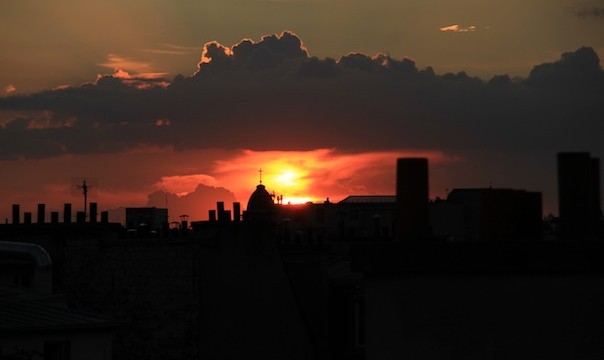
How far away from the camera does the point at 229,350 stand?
4344 cm

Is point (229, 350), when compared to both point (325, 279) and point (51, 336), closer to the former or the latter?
point (325, 279)

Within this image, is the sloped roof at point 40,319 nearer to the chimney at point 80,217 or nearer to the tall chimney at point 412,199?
the chimney at point 80,217

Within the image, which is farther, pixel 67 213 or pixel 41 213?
pixel 41 213

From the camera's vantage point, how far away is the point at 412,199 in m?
9.41

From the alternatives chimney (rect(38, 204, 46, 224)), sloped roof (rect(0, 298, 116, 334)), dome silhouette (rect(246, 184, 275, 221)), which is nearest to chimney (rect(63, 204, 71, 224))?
chimney (rect(38, 204, 46, 224))

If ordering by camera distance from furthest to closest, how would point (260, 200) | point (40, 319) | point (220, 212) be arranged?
point (260, 200) < point (220, 212) < point (40, 319)

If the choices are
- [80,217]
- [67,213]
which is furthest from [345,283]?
[67,213]

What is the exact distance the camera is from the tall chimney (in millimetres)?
9320

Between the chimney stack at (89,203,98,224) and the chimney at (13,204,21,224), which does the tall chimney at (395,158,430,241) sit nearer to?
the chimney stack at (89,203,98,224)

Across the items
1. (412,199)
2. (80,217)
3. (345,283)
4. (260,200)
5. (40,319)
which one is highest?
(260,200)

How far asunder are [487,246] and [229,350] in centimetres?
3521

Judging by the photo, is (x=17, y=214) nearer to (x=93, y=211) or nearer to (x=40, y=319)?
(x=93, y=211)

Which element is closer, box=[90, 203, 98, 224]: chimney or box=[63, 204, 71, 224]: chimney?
box=[63, 204, 71, 224]: chimney

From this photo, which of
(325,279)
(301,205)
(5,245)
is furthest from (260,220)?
(301,205)
